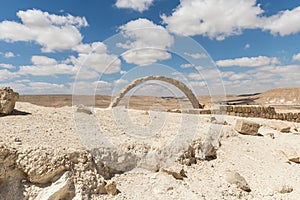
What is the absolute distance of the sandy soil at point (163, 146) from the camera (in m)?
5.52

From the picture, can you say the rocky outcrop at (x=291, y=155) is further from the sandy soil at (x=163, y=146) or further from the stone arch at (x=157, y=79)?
the stone arch at (x=157, y=79)

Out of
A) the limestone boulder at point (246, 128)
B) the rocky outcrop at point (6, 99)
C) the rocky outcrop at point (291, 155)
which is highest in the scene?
the rocky outcrop at point (6, 99)

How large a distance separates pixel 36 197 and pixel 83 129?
2.15 meters

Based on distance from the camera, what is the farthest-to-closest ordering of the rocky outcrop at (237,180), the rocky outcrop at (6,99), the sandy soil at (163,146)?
the rocky outcrop at (6,99) → the rocky outcrop at (237,180) → the sandy soil at (163,146)

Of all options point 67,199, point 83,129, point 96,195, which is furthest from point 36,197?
point 83,129

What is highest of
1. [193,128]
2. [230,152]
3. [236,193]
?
[193,128]

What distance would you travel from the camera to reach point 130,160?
5.96 meters

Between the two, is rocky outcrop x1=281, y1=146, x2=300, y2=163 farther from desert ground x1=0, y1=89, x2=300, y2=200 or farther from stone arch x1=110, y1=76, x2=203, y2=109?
stone arch x1=110, y1=76, x2=203, y2=109

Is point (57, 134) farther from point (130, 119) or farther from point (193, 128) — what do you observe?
point (193, 128)

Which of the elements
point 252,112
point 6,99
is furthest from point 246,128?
point 252,112

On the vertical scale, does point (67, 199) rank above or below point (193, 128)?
below

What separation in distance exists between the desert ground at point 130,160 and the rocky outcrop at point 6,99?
269mm

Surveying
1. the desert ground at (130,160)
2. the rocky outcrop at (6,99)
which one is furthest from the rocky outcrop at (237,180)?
the rocky outcrop at (6,99)

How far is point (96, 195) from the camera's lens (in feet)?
16.6
